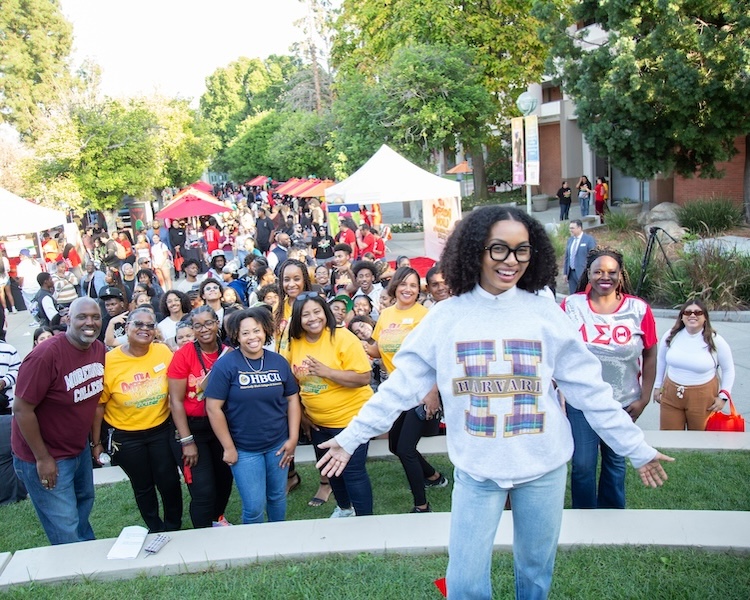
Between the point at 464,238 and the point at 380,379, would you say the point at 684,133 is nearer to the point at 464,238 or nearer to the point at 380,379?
the point at 380,379

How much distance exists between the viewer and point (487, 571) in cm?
263

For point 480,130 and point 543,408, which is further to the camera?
point 480,130

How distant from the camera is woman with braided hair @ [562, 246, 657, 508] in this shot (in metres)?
3.84

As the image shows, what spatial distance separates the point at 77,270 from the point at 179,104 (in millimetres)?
16584

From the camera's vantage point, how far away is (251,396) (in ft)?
13.1

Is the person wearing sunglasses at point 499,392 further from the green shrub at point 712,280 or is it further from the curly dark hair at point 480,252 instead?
the green shrub at point 712,280

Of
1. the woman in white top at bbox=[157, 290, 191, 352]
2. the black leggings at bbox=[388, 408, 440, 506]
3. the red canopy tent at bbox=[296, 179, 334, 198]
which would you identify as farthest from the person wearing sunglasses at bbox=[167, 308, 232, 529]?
the red canopy tent at bbox=[296, 179, 334, 198]

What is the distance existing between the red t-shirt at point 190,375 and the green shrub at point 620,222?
1501 cm

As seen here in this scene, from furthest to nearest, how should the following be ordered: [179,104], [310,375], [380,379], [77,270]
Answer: [179,104]
[77,270]
[380,379]
[310,375]

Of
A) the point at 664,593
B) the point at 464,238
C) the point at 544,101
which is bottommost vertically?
the point at 664,593

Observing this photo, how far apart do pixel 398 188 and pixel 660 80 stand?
7788 millimetres

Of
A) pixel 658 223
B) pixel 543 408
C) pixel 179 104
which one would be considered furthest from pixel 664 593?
pixel 179 104

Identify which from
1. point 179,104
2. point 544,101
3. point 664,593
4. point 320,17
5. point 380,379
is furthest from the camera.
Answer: point 320,17

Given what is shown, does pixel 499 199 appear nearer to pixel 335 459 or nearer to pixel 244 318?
pixel 244 318
